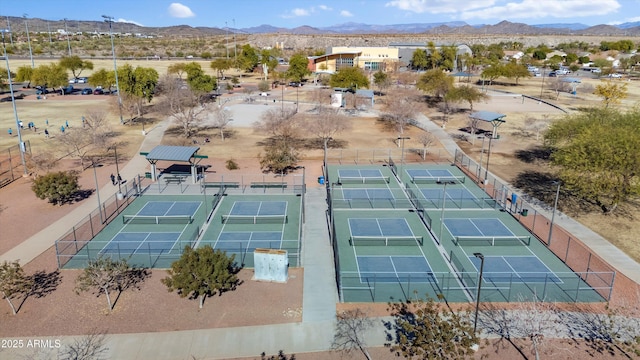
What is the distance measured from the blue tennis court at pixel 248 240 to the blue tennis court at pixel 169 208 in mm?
5048

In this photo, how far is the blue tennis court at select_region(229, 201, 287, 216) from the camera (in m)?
32.0

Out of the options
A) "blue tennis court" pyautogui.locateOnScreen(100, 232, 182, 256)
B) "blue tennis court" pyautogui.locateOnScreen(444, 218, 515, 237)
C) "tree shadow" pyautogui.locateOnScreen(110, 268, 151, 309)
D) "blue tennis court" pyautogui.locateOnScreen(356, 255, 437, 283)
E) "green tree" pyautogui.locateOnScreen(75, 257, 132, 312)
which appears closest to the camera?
"green tree" pyautogui.locateOnScreen(75, 257, 132, 312)

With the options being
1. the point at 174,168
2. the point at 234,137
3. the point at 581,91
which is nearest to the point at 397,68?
the point at 581,91

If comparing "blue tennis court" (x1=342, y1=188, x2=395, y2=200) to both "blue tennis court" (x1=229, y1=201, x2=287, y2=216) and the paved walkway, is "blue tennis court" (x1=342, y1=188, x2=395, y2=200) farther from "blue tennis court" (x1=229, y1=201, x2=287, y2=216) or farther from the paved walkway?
the paved walkway

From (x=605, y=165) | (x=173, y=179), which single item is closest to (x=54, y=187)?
(x=173, y=179)

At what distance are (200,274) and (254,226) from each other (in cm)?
1014

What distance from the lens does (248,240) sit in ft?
91.7

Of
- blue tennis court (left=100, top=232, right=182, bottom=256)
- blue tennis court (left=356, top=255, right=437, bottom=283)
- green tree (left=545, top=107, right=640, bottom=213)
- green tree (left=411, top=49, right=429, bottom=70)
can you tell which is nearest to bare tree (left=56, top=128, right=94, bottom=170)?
blue tennis court (left=100, top=232, right=182, bottom=256)

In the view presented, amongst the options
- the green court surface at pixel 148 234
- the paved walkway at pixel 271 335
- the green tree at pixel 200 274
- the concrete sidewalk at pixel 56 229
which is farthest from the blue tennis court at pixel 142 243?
the green tree at pixel 200 274

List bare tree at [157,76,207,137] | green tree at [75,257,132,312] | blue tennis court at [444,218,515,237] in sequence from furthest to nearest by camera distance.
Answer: bare tree at [157,76,207,137], blue tennis court at [444,218,515,237], green tree at [75,257,132,312]

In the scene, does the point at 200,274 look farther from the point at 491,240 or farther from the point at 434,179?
the point at 434,179

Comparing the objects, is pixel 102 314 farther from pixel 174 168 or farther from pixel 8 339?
pixel 174 168

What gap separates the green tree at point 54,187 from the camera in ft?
106

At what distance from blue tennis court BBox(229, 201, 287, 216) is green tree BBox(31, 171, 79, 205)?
12460mm
